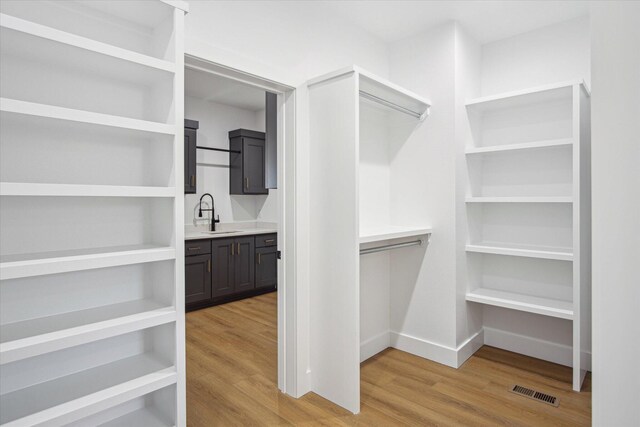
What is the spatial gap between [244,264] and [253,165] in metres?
1.51

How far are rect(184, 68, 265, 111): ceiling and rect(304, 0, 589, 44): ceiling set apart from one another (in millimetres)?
1922

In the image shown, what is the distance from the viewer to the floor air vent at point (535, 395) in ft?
7.31

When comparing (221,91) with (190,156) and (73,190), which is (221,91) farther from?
(73,190)

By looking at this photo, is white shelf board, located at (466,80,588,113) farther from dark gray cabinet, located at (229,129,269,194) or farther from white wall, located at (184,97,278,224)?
dark gray cabinet, located at (229,129,269,194)

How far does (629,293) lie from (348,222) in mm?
1691

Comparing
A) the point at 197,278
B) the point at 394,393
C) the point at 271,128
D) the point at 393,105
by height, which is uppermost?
the point at 393,105

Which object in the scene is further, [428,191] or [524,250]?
[428,191]

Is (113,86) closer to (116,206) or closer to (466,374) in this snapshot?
(116,206)

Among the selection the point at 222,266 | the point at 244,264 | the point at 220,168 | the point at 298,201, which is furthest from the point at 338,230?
the point at 220,168

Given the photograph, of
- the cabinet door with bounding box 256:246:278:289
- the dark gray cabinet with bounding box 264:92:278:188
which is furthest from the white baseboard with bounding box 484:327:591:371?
the cabinet door with bounding box 256:246:278:289

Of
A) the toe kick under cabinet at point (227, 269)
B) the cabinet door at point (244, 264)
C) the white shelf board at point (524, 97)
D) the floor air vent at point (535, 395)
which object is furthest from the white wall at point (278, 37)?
the cabinet door at point (244, 264)

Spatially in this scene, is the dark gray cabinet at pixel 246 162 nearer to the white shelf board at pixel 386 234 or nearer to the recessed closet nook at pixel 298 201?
the recessed closet nook at pixel 298 201

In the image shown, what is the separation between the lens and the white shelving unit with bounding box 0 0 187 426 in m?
1.25

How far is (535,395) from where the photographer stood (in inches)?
90.7
